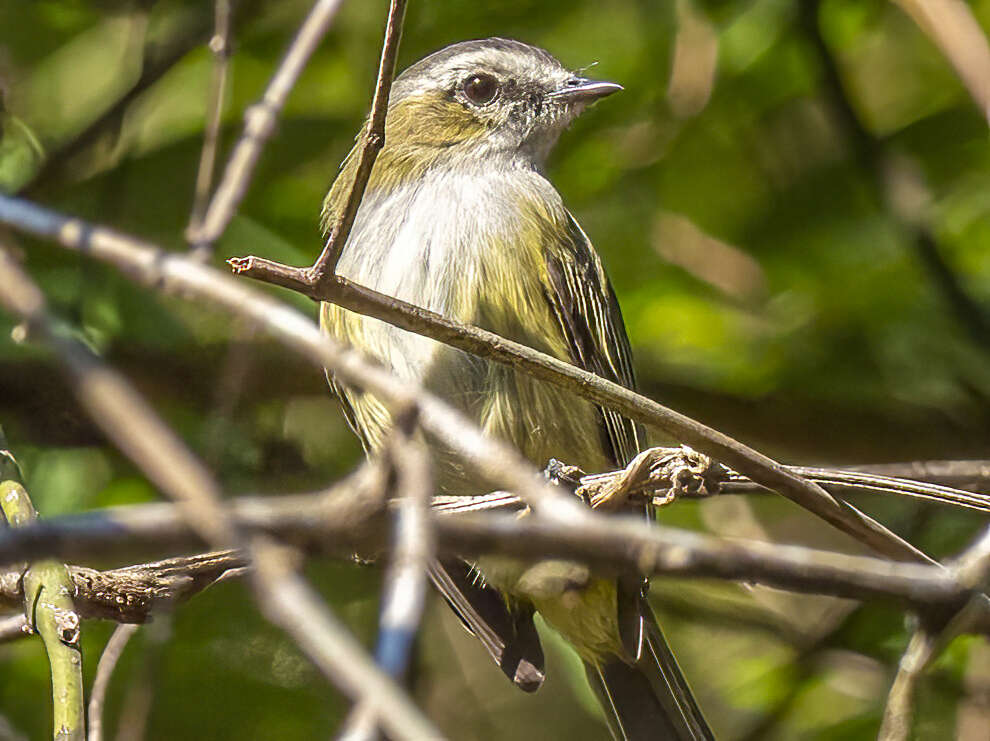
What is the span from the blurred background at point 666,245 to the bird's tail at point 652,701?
0.47m

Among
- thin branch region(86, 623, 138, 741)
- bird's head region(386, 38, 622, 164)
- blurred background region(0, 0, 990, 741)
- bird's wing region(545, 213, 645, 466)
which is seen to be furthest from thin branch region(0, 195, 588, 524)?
bird's head region(386, 38, 622, 164)

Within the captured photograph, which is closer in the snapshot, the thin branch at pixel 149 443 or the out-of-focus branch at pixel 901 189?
the thin branch at pixel 149 443

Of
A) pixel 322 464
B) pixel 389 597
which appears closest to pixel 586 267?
pixel 322 464

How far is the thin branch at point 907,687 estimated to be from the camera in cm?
142

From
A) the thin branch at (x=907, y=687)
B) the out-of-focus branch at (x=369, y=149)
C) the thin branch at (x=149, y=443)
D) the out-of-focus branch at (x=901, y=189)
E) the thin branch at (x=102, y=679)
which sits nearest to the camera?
the thin branch at (x=149, y=443)

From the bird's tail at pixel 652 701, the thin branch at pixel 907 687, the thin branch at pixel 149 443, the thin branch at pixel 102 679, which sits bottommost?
the bird's tail at pixel 652 701

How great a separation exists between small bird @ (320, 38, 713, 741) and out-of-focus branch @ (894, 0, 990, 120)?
155cm

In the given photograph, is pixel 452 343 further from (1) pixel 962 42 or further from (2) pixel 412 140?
(2) pixel 412 140

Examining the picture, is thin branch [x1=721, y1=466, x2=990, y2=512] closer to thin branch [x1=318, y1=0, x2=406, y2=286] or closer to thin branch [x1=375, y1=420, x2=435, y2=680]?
thin branch [x1=318, y1=0, x2=406, y2=286]

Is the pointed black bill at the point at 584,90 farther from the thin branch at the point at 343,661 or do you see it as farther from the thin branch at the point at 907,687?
the thin branch at the point at 343,661

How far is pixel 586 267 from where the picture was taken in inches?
157

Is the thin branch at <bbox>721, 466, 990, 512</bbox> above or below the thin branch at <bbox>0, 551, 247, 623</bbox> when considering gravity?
→ above

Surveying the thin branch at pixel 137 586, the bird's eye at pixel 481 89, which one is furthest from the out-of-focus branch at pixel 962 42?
the bird's eye at pixel 481 89

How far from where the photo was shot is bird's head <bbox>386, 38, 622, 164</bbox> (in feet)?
14.4
